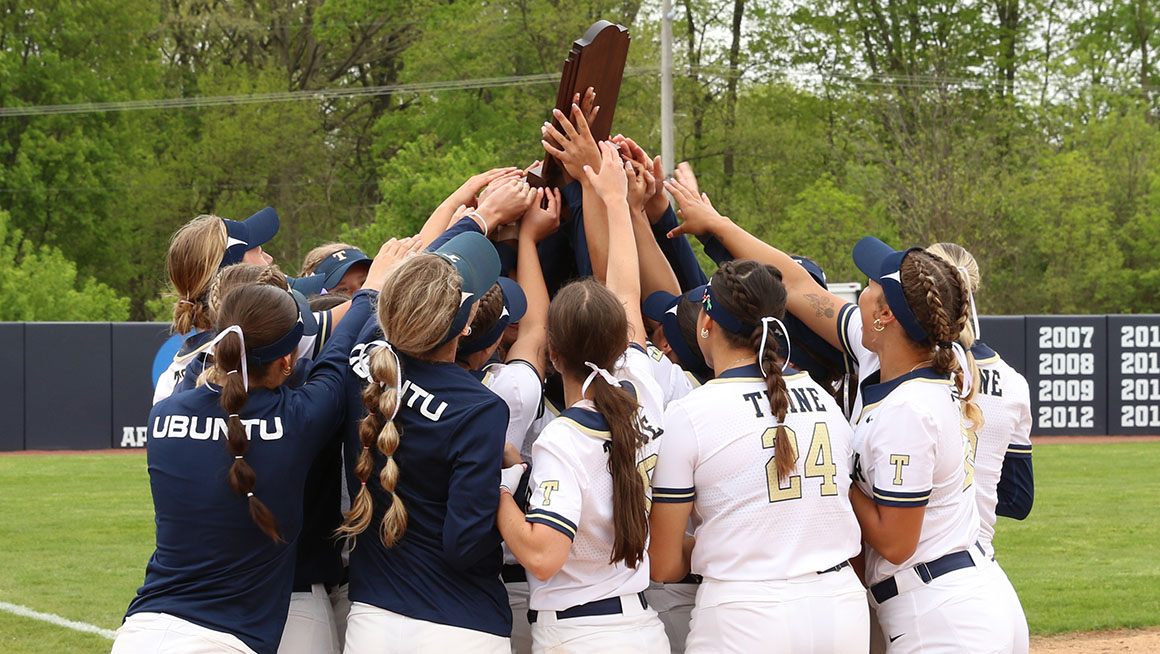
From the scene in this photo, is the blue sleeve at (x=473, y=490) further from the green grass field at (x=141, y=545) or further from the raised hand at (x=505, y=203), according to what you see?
the green grass field at (x=141, y=545)

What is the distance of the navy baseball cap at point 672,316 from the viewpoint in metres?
3.68

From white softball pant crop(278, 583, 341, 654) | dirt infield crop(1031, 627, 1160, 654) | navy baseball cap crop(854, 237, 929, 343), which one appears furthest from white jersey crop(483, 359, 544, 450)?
dirt infield crop(1031, 627, 1160, 654)

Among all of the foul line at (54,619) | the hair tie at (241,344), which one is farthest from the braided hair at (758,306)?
the foul line at (54,619)

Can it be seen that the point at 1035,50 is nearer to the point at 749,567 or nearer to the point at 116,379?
the point at 116,379

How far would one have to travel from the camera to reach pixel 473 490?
2.85 meters

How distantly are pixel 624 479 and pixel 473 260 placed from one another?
2.52 ft

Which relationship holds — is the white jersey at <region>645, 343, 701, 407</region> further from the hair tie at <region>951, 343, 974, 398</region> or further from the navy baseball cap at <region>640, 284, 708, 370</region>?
the hair tie at <region>951, 343, 974, 398</region>

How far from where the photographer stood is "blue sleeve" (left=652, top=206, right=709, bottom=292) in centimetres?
441

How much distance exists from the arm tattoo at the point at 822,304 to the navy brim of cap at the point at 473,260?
3.86 ft

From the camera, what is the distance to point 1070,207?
3014cm

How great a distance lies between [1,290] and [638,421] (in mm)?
25595

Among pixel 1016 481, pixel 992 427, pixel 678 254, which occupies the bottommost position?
pixel 1016 481

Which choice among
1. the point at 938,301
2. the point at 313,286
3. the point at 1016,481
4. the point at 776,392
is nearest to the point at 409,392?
the point at 776,392

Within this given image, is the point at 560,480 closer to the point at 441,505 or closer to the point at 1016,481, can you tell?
the point at 441,505
